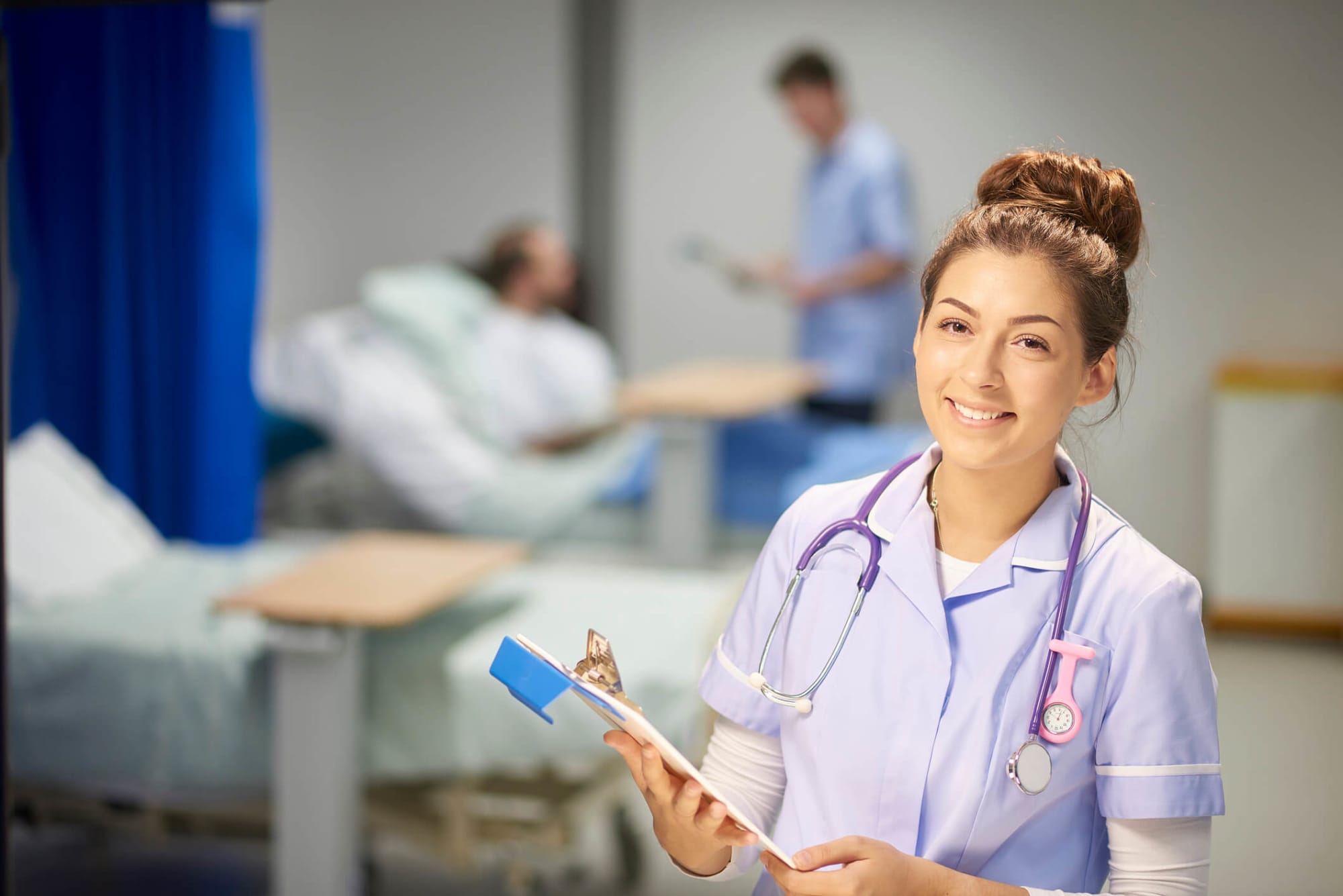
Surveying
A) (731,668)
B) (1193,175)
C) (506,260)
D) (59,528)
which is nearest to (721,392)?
(506,260)

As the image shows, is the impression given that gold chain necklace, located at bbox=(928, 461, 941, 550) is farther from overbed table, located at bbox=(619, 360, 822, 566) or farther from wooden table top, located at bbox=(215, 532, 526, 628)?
overbed table, located at bbox=(619, 360, 822, 566)

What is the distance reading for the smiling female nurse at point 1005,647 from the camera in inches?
39.7

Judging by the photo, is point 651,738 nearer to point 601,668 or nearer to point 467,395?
point 601,668

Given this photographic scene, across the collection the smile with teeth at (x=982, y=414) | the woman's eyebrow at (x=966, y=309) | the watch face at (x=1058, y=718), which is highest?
the woman's eyebrow at (x=966, y=309)

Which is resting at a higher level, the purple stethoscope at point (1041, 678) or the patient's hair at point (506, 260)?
the patient's hair at point (506, 260)

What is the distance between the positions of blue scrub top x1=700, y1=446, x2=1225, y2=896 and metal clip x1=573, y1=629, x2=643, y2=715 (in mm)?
151

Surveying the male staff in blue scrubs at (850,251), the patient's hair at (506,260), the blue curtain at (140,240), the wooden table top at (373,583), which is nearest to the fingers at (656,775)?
the wooden table top at (373,583)

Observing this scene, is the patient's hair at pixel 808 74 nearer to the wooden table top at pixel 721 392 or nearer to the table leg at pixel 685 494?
the wooden table top at pixel 721 392

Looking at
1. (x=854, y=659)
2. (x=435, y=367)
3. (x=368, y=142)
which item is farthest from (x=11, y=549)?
(x=368, y=142)

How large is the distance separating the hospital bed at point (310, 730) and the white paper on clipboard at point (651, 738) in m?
1.21

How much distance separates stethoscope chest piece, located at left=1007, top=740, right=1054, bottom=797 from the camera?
1.00m

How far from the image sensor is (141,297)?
3.06 meters

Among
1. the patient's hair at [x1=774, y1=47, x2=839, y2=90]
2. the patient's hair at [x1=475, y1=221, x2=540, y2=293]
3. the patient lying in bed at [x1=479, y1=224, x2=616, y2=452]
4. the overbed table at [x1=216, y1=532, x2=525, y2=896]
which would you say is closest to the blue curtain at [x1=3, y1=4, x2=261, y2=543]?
the overbed table at [x1=216, y1=532, x2=525, y2=896]

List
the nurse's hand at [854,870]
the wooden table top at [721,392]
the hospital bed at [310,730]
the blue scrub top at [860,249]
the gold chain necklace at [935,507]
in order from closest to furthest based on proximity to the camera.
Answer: the nurse's hand at [854,870], the gold chain necklace at [935,507], the hospital bed at [310,730], the wooden table top at [721,392], the blue scrub top at [860,249]
